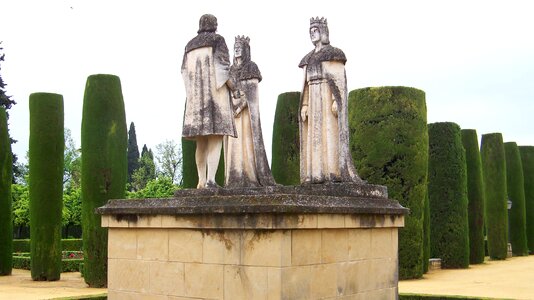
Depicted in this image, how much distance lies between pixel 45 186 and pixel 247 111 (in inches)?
472

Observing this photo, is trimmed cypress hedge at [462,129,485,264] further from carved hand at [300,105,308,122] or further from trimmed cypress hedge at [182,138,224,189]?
carved hand at [300,105,308,122]

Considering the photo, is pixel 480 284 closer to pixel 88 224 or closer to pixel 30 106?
pixel 88 224

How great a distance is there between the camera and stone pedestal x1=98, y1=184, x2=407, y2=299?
7.27 meters

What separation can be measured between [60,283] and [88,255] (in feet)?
6.51

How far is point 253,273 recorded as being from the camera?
7363 mm

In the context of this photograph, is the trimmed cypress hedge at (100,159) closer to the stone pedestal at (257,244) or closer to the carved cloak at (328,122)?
the stone pedestal at (257,244)

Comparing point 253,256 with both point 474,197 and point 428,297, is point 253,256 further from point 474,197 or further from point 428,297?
point 474,197

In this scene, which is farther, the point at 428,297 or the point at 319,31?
the point at 428,297

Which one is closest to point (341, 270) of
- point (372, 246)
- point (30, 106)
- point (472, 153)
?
point (372, 246)

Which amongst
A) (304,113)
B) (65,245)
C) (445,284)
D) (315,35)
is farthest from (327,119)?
(65,245)

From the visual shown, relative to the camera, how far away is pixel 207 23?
8.96 metres

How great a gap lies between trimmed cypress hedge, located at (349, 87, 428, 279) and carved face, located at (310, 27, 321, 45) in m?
9.89

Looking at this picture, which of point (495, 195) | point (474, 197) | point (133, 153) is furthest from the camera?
point (133, 153)

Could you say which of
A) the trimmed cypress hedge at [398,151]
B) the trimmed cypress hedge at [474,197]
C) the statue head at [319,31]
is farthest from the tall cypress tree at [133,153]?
the statue head at [319,31]
